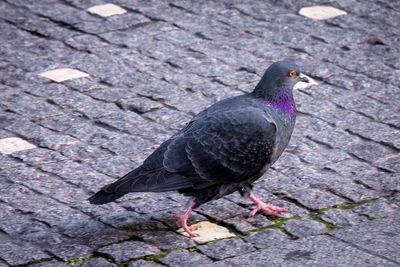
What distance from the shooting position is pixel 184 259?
16.8 ft

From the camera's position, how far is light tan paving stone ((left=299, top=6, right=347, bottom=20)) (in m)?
8.48

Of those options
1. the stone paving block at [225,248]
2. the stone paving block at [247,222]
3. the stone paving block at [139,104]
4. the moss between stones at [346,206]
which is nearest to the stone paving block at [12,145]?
the stone paving block at [139,104]

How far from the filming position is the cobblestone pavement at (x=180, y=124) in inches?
208

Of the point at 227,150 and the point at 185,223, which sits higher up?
the point at 227,150

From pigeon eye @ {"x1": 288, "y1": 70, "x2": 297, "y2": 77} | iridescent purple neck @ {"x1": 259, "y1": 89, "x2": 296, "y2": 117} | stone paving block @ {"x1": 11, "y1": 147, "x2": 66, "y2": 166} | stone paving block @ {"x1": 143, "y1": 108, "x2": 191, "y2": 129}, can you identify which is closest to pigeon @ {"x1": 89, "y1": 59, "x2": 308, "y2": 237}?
iridescent purple neck @ {"x1": 259, "y1": 89, "x2": 296, "y2": 117}

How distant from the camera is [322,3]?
345 inches

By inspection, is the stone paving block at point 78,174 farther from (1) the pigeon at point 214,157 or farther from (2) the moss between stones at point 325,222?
(2) the moss between stones at point 325,222

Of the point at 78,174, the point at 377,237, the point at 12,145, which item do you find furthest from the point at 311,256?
the point at 12,145

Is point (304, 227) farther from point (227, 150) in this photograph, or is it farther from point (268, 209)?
point (227, 150)

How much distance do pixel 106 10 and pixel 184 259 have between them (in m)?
3.87

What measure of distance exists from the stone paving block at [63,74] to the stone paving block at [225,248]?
2471 mm

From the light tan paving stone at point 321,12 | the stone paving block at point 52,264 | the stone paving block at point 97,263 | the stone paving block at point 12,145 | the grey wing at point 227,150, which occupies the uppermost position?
the grey wing at point 227,150

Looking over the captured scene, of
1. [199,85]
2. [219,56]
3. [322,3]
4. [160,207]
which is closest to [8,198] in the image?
[160,207]

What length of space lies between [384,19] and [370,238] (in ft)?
11.6
